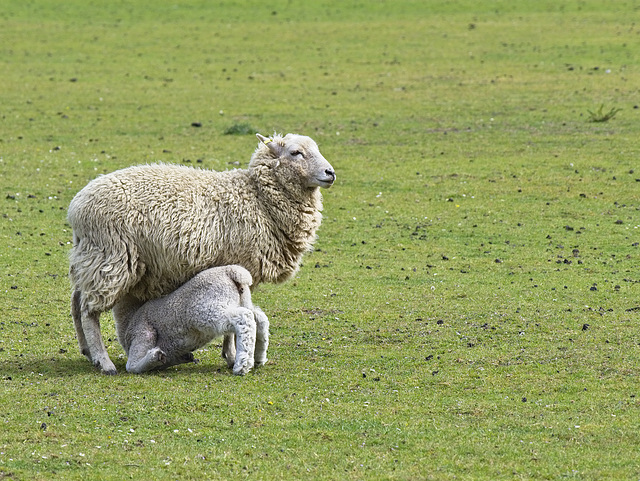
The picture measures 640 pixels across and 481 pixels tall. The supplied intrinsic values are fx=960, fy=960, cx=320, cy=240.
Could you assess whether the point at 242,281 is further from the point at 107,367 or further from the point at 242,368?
the point at 107,367

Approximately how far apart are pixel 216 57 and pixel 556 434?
82.2 ft

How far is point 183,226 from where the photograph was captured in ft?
29.3

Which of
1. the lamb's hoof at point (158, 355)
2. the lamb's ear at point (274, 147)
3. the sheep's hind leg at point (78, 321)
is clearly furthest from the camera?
the lamb's ear at point (274, 147)

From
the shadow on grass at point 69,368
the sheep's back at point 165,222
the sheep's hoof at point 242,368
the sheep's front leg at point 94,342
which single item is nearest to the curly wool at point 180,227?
the sheep's back at point 165,222

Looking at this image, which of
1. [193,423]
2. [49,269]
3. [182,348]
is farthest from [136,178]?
[49,269]

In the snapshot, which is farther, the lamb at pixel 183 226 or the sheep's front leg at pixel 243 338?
the lamb at pixel 183 226

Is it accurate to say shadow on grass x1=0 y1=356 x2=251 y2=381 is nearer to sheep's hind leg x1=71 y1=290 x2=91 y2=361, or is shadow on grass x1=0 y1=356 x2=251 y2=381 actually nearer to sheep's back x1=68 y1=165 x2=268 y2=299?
sheep's hind leg x1=71 y1=290 x2=91 y2=361

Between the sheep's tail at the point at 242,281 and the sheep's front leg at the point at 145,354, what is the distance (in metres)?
0.86

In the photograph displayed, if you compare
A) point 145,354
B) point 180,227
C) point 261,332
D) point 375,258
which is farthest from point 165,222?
point 375,258

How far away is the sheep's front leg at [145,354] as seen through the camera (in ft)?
27.9

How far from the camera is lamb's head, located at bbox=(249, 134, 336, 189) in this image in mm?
9414

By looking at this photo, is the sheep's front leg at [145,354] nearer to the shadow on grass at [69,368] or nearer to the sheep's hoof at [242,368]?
the shadow on grass at [69,368]

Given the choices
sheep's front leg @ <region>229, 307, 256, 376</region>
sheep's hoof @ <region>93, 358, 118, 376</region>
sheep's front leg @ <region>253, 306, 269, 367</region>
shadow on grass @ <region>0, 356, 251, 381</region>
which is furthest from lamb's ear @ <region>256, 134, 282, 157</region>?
sheep's hoof @ <region>93, 358, 118, 376</region>

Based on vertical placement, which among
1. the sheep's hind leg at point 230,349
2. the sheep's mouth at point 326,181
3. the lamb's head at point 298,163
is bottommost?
the sheep's hind leg at point 230,349
